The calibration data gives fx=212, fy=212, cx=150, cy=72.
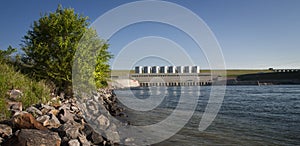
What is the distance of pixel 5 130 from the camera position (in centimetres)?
611

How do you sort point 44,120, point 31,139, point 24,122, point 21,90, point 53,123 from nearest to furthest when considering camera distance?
point 31,139
point 24,122
point 44,120
point 53,123
point 21,90

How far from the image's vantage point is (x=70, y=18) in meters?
14.5

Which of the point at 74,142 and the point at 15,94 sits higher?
the point at 15,94

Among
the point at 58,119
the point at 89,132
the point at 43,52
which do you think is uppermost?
the point at 43,52

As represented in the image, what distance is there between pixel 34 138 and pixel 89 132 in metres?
2.85

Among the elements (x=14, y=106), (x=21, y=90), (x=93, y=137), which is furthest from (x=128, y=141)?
(x=21, y=90)

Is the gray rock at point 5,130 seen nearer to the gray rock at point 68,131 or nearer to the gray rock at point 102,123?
the gray rock at point 68,131

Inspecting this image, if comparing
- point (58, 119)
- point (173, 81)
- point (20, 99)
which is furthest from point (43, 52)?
point (173, 81)

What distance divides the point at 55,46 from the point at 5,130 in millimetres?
8605

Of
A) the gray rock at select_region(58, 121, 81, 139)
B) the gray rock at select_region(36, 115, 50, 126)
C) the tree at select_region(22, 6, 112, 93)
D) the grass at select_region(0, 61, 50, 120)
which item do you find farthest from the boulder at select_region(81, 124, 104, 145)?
the tree at select_region(22, 6, 112, 93)

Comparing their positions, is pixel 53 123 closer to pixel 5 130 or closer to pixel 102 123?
pixel 5 130

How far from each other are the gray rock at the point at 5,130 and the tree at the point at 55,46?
7.45 metres

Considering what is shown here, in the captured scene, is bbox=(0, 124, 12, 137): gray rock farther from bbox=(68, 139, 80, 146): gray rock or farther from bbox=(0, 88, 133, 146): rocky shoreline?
bbox=(68, 139, 80, 146): gray rock

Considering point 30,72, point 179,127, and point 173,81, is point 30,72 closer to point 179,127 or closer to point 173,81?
point 179,127
